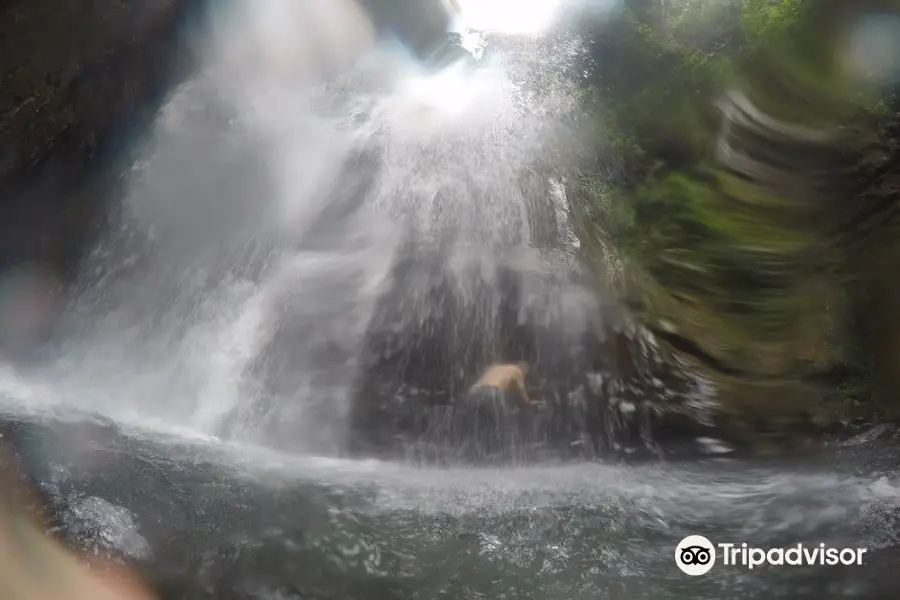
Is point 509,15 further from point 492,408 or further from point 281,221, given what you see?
point 492,408

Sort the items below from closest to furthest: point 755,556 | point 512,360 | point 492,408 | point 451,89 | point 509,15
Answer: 1. point 755,556
2. point 492,408
3. point 512,360
4. point 451,89
5. point 509,15

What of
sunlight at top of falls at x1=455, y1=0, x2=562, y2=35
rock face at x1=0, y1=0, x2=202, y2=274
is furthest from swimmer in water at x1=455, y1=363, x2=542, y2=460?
sunlight at top of falls at x1=455, y1=0, x2=562, y2=35

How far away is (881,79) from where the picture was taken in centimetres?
591

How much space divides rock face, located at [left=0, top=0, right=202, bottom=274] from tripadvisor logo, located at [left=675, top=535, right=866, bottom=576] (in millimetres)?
6320

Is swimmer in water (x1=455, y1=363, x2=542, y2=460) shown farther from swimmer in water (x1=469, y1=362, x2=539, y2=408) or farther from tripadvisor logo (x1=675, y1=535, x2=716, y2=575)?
tripadvisor logo (x1=675, y1=535, x2=716, y2=575)

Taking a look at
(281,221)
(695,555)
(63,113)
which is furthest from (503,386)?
(63,113)

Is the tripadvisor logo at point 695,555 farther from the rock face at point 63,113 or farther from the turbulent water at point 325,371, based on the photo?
the rock face at point 63,113

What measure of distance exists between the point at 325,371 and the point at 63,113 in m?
4.18

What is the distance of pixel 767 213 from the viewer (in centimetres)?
564

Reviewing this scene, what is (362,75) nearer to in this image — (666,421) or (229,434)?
(229,434)

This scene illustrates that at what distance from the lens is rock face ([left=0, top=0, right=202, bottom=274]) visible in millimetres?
6625

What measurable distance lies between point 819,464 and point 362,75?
303 inches

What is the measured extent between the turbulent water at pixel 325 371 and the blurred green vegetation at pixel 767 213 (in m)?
0.47

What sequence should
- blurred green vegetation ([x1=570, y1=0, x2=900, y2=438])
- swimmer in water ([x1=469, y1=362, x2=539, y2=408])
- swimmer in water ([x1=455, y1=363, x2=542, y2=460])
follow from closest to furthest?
blurred green vegetation ([x1=570, y1=0, x2=900, y2=438]) → swimmer in water ([x1=455, y1=363, x2=542, y2=460]) → swimmer in water ([x1=469, y1=362, x2=539, y2=408])
